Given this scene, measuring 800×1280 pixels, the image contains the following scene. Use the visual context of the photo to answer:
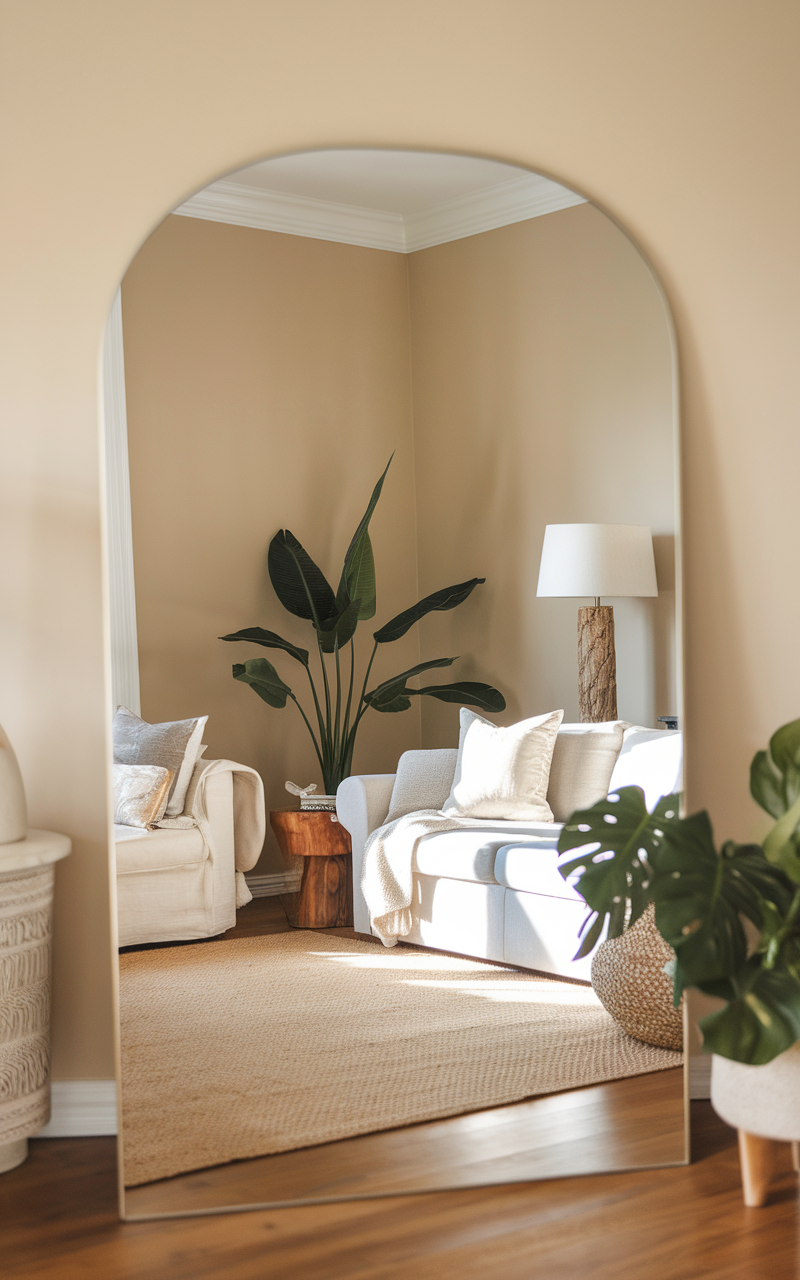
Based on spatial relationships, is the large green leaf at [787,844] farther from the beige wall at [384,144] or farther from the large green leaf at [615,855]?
the beige wall at [384,144]

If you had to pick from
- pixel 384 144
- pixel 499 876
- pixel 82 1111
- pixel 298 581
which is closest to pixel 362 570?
pixel 298 581

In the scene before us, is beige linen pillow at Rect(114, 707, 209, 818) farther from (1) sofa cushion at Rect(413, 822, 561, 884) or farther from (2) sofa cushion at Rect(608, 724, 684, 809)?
(2) sofa cushion at Rect(608, 724, 684, 809)

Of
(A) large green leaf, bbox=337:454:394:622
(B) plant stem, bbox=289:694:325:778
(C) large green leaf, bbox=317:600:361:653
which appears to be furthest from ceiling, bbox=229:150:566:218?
(B) plant stem, bbox=289:694:325:778

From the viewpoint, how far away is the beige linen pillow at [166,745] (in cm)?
242

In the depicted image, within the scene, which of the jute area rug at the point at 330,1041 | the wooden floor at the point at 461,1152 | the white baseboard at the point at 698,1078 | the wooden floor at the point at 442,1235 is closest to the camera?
the wooden floor at the point at 442,1235

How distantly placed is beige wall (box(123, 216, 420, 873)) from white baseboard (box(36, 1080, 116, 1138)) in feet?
2.08

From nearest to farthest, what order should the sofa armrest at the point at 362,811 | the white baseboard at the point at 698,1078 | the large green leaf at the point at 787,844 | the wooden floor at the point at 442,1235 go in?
the wooden floor at the point at 442,1235 < the large green leaf at the point at 787,844 < the sofa armrest at the point at 362,811 < the white baseboard at the point at 698,1078

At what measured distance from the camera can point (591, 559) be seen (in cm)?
251

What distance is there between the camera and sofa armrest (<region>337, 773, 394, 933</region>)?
2.51 metres

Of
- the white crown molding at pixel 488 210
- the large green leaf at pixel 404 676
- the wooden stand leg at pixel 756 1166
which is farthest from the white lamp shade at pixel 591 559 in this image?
the wooden stand leg at pixel 756 1166

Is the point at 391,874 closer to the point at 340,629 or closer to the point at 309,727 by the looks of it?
the point at 309,727

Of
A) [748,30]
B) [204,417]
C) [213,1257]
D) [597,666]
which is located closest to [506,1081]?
[213,1257]

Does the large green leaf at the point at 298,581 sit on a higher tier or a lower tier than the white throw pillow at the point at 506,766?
higher

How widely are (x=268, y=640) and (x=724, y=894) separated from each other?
1071 mm
